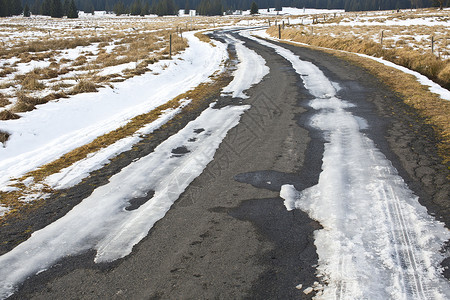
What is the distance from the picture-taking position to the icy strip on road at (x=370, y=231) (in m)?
2.49

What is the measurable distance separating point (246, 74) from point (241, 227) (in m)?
9.74

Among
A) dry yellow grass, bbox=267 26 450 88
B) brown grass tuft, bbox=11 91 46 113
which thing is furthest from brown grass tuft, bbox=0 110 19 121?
dry yellow grass, bbox=267 26 450 88

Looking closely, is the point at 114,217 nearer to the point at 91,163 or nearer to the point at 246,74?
the point at 91,163

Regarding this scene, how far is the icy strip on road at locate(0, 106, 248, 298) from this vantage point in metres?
2.92

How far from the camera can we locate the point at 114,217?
3570mm

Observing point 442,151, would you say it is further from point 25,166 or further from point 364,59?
point 364,59

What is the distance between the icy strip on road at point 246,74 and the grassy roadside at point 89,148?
41 centimetres

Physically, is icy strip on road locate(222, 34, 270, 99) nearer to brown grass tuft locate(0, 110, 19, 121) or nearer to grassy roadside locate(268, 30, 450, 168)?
grassy roadside locate(268, 30, 450, 168)

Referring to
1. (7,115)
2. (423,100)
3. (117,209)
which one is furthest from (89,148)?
(423,100)

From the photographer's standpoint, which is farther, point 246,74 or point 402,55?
point 402,55

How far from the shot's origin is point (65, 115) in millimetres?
7656

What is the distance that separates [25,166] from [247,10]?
189 m

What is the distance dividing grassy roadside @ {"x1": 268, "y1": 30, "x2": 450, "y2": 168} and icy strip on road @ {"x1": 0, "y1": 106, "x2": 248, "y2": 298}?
3567mm

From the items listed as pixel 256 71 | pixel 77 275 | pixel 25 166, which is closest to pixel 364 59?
pixel 256 71
